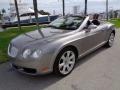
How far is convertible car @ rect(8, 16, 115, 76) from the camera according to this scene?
3.78 m

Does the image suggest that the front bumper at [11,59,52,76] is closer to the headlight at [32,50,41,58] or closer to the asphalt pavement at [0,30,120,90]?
the headlight at [32,50,41,58]

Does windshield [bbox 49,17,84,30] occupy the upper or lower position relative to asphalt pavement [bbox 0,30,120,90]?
upper

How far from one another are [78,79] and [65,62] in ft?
1.71

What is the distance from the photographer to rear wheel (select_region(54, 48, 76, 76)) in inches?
159

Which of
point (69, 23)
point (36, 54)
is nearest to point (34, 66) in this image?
point (36, 54)

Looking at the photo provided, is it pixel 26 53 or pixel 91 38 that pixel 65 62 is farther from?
pixel 91 38

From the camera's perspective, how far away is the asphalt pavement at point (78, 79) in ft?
12.3

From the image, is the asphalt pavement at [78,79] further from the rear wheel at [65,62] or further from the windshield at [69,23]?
the windshield at [69,23]

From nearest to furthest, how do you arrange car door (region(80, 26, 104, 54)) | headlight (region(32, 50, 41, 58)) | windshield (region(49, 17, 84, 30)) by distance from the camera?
headlight (region(32, 50, 41, 58)) → car door (region(80, 26, 104, 54)) → windshield (region(49, 17, 84, 30))

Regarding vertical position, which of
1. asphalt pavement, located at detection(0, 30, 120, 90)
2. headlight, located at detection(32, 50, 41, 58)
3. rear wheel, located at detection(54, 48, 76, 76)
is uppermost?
headlight, located at detection(32, 50, 41, 58)

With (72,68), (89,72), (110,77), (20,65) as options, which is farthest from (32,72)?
(110,77)

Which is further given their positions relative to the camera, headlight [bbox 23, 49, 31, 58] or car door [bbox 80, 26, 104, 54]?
Answer: car door [bbox 80, 26, 104, 54]

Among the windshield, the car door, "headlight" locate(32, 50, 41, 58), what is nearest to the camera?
"headlight" locate(32, 50, 41, 58)

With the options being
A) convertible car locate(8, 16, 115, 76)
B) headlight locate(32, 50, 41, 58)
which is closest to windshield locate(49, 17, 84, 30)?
convertible car locate(8, 16, 115, 76)
